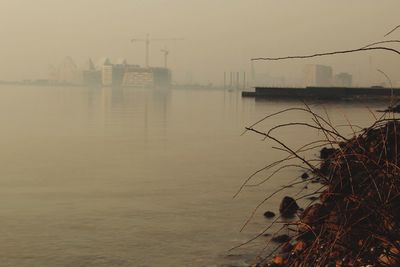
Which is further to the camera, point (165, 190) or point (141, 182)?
point (141, 182)

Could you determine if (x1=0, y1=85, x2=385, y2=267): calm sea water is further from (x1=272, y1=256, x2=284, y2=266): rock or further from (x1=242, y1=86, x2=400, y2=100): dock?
(x1=242, y1=86, x2=400, y2=100): dock

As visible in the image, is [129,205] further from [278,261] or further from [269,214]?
[278,261]

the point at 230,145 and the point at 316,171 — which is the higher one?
the point at 316,171

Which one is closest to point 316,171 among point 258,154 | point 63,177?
point 63,177

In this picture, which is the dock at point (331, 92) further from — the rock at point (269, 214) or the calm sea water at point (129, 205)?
the rock at point (269, 214)

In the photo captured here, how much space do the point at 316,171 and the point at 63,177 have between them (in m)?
12.2

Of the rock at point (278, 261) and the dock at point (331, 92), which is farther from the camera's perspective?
the dock at point (331, 92)

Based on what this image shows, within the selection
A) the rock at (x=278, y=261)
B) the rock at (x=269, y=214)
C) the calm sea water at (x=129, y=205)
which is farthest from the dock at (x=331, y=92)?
the rock at (x=278, y=261)

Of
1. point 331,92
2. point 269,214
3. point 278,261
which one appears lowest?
point 331,92

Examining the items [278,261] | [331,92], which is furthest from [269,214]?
[331,92]

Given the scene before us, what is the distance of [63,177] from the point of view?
14797 mm

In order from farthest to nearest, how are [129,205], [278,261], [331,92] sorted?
1. [331,92]
2. [129,205]
3. [278,261]

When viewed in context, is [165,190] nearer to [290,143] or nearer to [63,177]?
[63,177]

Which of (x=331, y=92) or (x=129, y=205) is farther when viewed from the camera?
(x=331, y=92)
